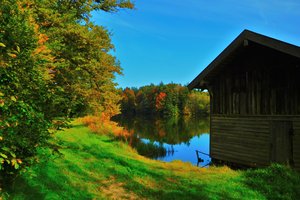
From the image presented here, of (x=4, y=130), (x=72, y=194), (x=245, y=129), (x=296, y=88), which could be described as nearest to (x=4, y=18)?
(x=4, y=130)

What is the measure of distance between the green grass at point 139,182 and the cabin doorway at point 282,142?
330 centimetres

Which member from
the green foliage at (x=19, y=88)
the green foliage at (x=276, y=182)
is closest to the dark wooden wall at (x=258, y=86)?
the green foliage at (x=276, y=182)

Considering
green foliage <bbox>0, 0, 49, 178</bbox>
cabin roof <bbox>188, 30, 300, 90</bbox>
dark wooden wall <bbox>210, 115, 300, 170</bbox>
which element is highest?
cabin roof <bbox>188, 30, 300, 90</bbox>

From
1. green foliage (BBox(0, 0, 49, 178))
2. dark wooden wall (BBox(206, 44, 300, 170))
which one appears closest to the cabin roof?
dark wooden wall (BBox(206, 44, 300, 170))

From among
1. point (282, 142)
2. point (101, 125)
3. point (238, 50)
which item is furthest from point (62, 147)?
point (101, 125)

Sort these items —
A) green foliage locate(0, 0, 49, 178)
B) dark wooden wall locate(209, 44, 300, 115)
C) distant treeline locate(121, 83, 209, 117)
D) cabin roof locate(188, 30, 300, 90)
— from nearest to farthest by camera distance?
green foliage locate(0, 0, 49, 178) < cabin roof locate(188, 30, 300, 90) < dark wooden wall locate(209, 44, 300, 115) < distant treeline locate(121, 83, 209, 117)

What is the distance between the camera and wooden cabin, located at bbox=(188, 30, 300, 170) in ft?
49.1

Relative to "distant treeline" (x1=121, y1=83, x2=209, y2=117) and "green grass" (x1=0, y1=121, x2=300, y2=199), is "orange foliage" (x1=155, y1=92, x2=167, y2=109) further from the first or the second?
"green grass" (x1=0, y1=121, x2=300, y2=199)

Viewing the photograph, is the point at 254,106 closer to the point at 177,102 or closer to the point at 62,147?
the point at 62,147

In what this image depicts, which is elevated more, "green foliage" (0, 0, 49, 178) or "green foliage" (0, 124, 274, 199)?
"green foliage" (0, 0, 49, 178)

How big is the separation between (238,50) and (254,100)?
10.3 ft

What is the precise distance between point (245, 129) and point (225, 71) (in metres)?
3.90

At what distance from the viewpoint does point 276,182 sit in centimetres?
1123

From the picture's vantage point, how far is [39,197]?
771 centimetres
